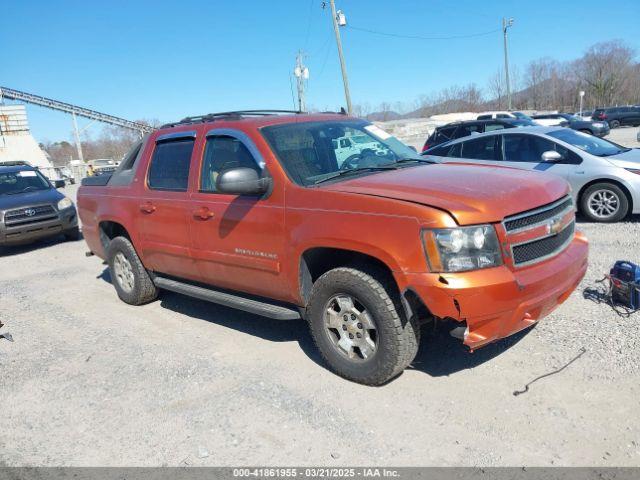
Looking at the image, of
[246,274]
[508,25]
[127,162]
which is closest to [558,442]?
[246,274]

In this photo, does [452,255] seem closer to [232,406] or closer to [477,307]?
[477,307]

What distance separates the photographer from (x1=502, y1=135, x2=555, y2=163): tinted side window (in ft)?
27.2

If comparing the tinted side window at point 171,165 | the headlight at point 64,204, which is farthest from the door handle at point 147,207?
the headlight at point 64,204

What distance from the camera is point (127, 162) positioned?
19.3ft

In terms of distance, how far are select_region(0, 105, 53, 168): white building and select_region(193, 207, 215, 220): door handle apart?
5171 cm

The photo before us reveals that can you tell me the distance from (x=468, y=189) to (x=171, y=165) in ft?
9.77

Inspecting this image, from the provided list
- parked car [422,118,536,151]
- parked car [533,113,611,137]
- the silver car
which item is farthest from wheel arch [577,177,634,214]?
parked car [533,113,611,137]

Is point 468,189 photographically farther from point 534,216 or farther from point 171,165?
point 171,165

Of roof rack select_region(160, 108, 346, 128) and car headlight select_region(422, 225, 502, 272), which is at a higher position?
roof rack select_region(160, 108, 346, 128)

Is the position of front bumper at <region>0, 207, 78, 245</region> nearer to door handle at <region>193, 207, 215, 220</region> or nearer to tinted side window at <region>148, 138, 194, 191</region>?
tinted side window at <region>148, 138, 194, 191</region>

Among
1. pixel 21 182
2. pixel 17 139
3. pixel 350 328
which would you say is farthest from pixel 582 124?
pixel 17 139

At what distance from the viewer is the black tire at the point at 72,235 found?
10.9 metres

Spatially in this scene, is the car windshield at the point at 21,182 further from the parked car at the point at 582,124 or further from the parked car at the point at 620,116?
the parked car at the point at 620,116

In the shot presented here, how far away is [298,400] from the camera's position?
358 centimetres
